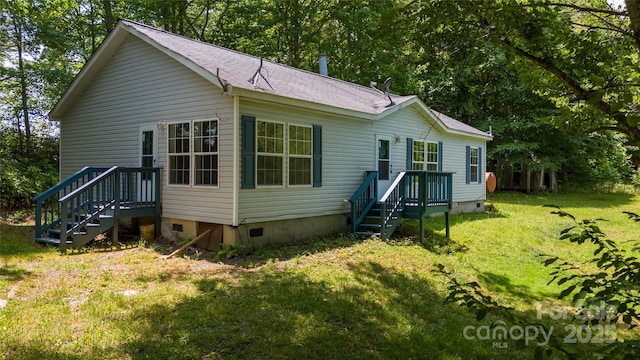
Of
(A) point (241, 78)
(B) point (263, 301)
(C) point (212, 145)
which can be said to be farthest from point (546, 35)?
(C) point (212, 145)

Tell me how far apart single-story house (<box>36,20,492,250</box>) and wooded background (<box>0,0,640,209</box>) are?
203cm

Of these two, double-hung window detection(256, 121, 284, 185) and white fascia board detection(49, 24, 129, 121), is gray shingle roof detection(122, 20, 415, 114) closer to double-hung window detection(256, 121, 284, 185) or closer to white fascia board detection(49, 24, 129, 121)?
white fascia board detection(49, 24, 129, 121)

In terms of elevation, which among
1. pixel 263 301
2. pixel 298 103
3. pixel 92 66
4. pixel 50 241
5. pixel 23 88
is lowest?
pixel 263 301

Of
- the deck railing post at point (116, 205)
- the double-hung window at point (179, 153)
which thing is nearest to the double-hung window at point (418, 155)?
the double-hung window at point (179, 153)

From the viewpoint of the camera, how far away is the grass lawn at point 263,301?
3.87 m

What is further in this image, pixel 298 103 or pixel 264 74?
pixel 264 74

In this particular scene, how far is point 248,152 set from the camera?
7609mm

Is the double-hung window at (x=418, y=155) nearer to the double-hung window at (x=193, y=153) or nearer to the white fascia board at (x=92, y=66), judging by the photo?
the double-hung window at (x=193, y=153)

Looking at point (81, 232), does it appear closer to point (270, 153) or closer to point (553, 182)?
point (270, 153)

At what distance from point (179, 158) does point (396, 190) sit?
192 inches

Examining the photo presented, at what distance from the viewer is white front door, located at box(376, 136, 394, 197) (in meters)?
11.0

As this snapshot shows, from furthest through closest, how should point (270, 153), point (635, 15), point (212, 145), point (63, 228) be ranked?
1. point (270, 153)
2. point (212, 145)
3. point (63, 228)
4. point (635, 15)

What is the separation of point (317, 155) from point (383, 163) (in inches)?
111

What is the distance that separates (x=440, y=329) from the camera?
4602 millimetres
